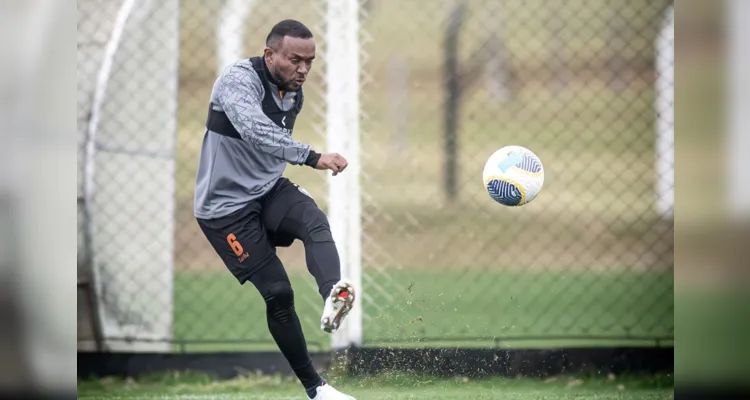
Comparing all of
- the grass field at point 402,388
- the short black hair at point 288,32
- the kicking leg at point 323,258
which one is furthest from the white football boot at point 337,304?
the short black hair at point 288,32

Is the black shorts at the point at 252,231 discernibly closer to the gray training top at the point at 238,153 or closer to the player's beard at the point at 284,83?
the gray training top at the point at 238,153

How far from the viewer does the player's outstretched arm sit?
466cm

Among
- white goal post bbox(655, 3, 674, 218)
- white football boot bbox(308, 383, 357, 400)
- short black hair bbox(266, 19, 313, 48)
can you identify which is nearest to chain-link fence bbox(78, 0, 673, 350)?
white goal post bbox(655, 3, 674, 218)

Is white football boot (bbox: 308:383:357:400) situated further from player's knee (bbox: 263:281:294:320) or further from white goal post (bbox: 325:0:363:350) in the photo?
white goal post (bbox: 325:0:363:350)

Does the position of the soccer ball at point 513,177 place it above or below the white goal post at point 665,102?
below

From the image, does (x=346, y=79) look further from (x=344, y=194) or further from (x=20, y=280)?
(x=20, y=280)

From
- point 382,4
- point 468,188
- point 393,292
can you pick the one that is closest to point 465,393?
point 393,292

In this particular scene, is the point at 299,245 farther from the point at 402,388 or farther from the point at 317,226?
the point at 317,226

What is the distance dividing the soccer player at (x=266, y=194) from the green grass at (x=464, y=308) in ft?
3.34

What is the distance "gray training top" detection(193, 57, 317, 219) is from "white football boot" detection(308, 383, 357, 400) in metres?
1.03

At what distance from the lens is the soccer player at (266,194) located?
482 centimetres

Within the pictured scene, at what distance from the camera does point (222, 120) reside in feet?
16.6

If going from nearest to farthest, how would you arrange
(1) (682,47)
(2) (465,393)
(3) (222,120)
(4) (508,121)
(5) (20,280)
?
(5) (20,280), (1) (682,47), (3) (222,120), (2) (465,393), (4) (508,121)

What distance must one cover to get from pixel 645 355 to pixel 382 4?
10.7 meters
